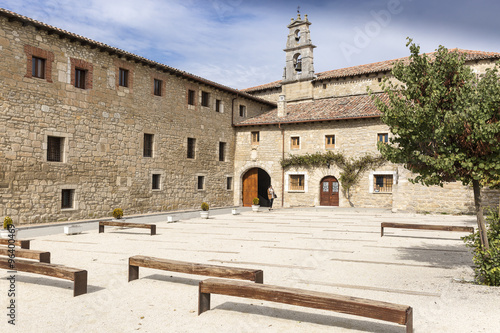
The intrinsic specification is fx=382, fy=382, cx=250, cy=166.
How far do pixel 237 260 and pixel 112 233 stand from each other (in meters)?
6.06

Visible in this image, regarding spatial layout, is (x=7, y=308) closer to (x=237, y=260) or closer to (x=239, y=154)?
(x=237, y=260)

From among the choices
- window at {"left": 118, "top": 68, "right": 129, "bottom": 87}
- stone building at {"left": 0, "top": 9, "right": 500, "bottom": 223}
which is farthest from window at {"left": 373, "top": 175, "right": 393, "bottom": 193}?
window at {"left": 118, "top": 68, "right": 129, "bottom": 87}

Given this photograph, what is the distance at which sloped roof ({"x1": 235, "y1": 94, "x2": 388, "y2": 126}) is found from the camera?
75.7 feet

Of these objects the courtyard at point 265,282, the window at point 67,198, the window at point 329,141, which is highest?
the window at point 329,141

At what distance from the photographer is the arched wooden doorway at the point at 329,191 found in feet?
77.3

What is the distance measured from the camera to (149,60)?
19016mm

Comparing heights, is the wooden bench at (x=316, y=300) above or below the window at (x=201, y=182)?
below

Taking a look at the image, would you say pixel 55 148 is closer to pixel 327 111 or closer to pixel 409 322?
pixel 409 322

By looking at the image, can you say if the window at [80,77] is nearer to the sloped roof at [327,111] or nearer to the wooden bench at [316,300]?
the sloped roof at [327,111]

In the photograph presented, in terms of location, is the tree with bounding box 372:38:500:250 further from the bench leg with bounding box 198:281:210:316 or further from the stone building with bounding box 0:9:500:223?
the stone building with bounding box 0:9:500:223

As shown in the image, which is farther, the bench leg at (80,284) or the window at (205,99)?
the window at (205,99)

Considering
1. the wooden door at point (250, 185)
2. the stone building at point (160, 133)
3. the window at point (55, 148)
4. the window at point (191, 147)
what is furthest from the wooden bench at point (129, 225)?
the wooden door at point (250, 185)

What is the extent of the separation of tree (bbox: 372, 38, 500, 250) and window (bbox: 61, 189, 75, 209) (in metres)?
13.5

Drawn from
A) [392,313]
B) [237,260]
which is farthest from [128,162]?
[392,313]
